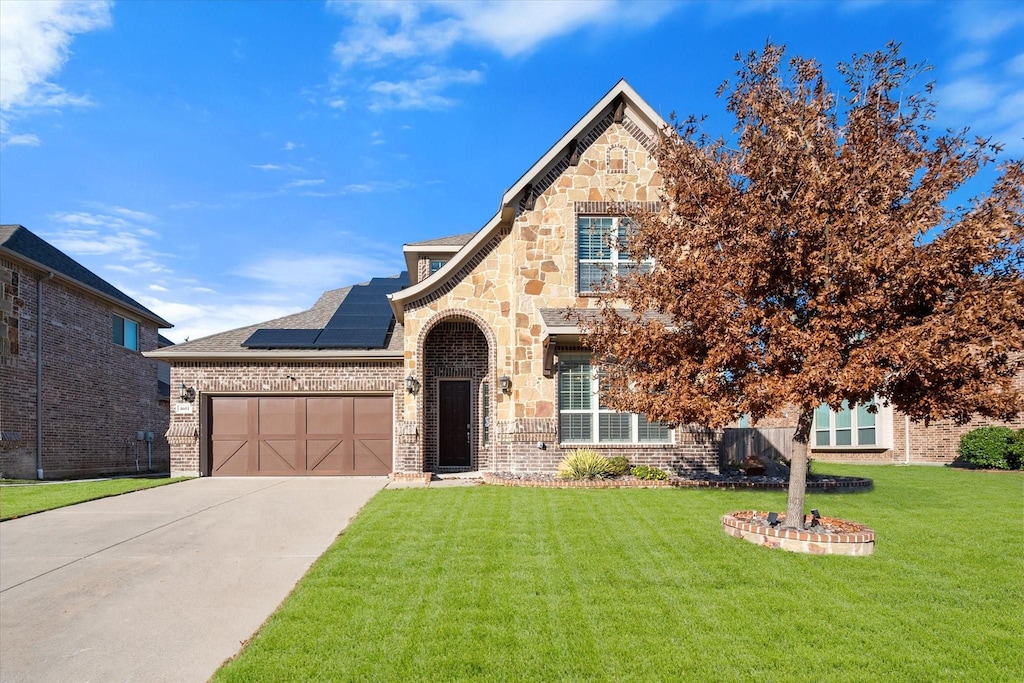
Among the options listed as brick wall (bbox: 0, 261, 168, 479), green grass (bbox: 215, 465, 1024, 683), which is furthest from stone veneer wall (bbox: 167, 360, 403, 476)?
green grass (bbox: 215, 465, 1024, 683)

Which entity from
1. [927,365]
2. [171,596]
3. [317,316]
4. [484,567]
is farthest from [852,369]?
[317,316]

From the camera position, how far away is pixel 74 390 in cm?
1967

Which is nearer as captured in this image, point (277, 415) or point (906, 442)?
point (277, 415)

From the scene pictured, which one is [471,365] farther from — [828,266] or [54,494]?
[828,266]

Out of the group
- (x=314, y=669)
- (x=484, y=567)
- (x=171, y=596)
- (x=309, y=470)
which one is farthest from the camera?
(x=309, y=470)

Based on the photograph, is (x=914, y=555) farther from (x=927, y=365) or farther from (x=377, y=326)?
(x=377, y=326)

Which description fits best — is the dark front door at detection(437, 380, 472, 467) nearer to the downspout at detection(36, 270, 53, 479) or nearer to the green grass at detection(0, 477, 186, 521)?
the green grass at detection(0, 477, 186, 521)

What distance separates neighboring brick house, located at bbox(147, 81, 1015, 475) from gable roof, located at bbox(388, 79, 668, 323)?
0.03 metres

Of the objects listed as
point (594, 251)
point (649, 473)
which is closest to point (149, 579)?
point (649, 473)

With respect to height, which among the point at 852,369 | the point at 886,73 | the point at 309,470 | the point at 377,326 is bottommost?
the point at 309,470

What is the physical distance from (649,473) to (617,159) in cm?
714

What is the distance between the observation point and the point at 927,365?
7.10 metres

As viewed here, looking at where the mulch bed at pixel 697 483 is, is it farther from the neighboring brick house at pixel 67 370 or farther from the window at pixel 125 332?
the window at pixel 125 332

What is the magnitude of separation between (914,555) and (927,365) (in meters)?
2.22
